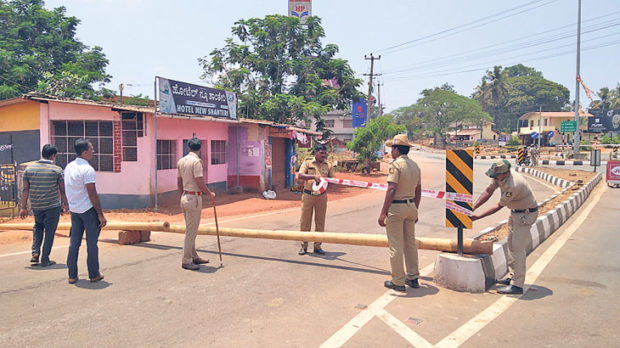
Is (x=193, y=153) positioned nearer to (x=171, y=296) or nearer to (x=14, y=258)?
(x=171, y=296)

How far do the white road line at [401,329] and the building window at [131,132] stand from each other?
10.1 meters

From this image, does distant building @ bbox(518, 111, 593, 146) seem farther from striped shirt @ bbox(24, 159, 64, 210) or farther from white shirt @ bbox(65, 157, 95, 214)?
white shirt @ bbox(65, 157, 95, 214)

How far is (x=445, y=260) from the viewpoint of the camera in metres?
5.38

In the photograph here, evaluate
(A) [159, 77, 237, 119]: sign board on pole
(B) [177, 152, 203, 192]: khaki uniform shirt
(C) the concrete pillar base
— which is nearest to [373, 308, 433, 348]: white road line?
(C) the concrete pillar base

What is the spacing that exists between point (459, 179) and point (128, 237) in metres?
5.57

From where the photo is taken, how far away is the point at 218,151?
16.4m

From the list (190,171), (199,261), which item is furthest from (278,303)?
(190,171)

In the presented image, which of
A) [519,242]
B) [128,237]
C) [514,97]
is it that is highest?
[514,97]

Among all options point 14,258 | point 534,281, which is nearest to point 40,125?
point 14,258

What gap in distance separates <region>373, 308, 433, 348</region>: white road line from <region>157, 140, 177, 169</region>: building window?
34.8 ft

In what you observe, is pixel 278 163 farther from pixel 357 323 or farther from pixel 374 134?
pixel 357 323

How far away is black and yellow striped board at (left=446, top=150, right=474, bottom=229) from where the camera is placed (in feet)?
17.9

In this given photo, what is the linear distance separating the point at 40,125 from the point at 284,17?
44.2 ft

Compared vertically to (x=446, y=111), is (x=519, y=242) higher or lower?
lower
